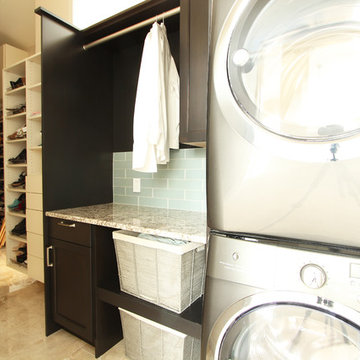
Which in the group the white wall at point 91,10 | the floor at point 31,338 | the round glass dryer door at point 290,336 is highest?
the white wall at point 91,10

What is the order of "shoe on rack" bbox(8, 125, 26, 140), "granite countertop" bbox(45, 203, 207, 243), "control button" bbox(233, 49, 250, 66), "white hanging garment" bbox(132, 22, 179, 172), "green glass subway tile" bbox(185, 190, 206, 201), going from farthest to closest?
"shoe on rack" bbox(8, 125, 26, 140), "green glass subway tile" bbox(185, 190, 206, 201), "white hanging garment" bbox(132, 22, 179, 172), "granite countertop" bbox(45, 203, 207, 243), "control button" bbox(233, 49, 250, 66)

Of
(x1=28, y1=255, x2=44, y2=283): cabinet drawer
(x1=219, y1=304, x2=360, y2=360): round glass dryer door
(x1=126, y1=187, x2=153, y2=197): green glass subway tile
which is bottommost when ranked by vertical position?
(x1=28, y1=255, x2=44, y2=283): cabinet drawer

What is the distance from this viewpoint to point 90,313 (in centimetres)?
146

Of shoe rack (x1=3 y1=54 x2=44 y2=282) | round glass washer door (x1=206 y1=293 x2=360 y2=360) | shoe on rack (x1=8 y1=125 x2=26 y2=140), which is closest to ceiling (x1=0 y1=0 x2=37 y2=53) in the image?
shoe rack (x1=3 y1=54 x2=44 y2=282)

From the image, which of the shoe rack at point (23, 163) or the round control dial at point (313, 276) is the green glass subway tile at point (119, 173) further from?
the round control dial at point (313, 276)

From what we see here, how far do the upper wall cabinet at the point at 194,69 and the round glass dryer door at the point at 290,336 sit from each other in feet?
2.66

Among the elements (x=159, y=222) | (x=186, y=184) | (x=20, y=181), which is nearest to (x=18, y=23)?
(x=20, y=181)


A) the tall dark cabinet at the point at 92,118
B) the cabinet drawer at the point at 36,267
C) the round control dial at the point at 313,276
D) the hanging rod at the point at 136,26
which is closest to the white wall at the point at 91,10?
the tall dark cabinet at the point at 92,118

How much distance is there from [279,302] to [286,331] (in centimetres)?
13

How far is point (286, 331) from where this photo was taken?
0.67 metres

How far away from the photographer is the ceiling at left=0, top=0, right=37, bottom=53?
268 cm

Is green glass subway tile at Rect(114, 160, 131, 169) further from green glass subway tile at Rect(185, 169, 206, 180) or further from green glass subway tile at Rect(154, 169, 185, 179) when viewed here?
green glass subway tile at Rect(185, 169, 206, 180)

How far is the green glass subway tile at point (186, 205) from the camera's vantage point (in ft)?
5.68

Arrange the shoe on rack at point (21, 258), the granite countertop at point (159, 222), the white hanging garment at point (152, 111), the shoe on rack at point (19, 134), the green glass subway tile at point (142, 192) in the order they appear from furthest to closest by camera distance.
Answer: the shoe on rack at point (21, 258), the shoe on rack at point (19, 134), the green glass subway tile at point (142, 192), the white hanging garment at point (152, 111), the granite countertop at point (159, 222)
